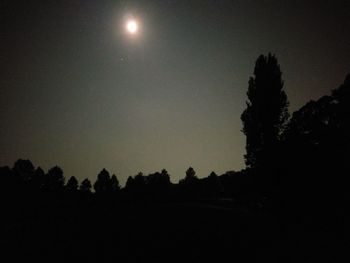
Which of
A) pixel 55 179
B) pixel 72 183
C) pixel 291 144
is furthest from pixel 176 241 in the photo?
pixel 72 183

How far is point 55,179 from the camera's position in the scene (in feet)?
243

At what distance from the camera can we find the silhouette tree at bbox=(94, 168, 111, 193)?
254ft

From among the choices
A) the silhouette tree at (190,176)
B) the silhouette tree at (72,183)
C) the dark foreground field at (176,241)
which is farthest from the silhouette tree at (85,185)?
the dark foreground field at (176,241)

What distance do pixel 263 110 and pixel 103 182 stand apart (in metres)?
66.5

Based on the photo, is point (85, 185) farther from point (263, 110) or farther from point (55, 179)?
point (263, 110)

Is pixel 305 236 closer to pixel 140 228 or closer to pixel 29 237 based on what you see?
pixel 140 228

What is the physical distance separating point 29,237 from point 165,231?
954 cm

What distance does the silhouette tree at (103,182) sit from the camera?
7744cm

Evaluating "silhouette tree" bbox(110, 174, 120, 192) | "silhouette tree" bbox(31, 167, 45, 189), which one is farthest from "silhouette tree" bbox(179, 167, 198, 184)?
"silhouette tree" bbox(31, 167, 45, 189)

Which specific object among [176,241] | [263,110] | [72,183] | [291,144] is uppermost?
[263,110]

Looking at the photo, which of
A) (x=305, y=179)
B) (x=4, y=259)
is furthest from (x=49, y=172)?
(x=305, y=179)

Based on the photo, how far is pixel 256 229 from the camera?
16.8 metres

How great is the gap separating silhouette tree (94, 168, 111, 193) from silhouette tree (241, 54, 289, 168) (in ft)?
210

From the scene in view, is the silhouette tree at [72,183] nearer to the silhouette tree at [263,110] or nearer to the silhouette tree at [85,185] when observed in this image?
the silhouette tree at [85,185]
